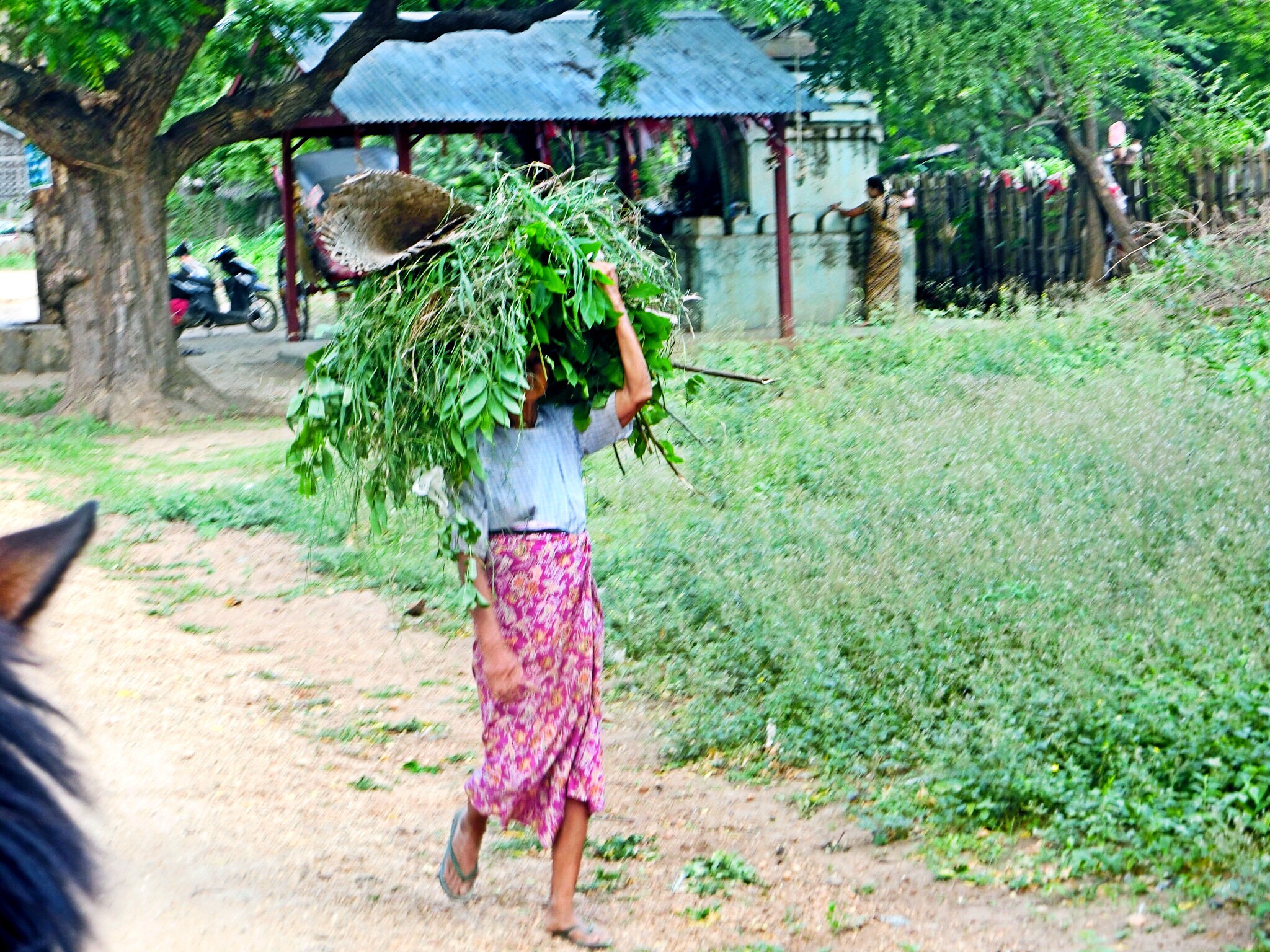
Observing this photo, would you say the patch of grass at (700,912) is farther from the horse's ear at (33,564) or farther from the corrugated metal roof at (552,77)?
the corrugated metal roof at (552,77)

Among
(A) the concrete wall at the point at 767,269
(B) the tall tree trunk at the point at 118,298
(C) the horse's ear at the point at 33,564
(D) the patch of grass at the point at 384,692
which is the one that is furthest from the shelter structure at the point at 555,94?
(C) the horse's ear at the point at 33,564

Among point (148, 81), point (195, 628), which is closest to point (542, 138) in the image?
point (148, 81)

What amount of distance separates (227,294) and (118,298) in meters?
7.93

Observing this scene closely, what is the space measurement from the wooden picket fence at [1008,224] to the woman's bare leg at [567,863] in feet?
43.1

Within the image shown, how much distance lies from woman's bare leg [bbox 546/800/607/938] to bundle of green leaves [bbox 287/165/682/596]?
0.78 m

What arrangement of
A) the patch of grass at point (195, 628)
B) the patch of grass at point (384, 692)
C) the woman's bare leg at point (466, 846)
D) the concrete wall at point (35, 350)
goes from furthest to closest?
the concrete wall at point (35, 350) < the patch of grass at point (195, 628) < the patch of grass at point (384, 692) < the woman's bare leg at point (466, 846)

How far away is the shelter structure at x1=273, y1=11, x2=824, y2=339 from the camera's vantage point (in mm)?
14375

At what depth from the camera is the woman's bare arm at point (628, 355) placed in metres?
3.53

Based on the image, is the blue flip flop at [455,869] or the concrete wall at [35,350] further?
the concrete wall at [35,350]

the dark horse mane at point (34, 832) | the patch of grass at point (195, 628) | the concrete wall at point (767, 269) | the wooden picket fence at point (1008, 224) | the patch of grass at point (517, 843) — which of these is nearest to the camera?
the dark horse mane at point (34, 832)

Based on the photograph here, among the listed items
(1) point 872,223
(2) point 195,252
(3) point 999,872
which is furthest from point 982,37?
(2) point 195,252

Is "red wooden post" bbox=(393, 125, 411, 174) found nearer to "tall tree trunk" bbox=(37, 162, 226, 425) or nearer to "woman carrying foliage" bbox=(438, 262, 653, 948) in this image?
"tall tree trunk" bbox=(37, 162, 226, 425)

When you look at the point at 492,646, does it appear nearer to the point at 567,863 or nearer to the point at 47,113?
the point at 567,863

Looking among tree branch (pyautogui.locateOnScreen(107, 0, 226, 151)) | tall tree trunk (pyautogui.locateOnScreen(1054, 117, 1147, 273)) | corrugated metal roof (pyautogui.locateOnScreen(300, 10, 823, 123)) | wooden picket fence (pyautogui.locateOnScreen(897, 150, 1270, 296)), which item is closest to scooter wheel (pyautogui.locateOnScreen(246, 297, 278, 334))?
corrugated metal roof (pyautogui.locateOnScreen(300, 10, 823, 123))
